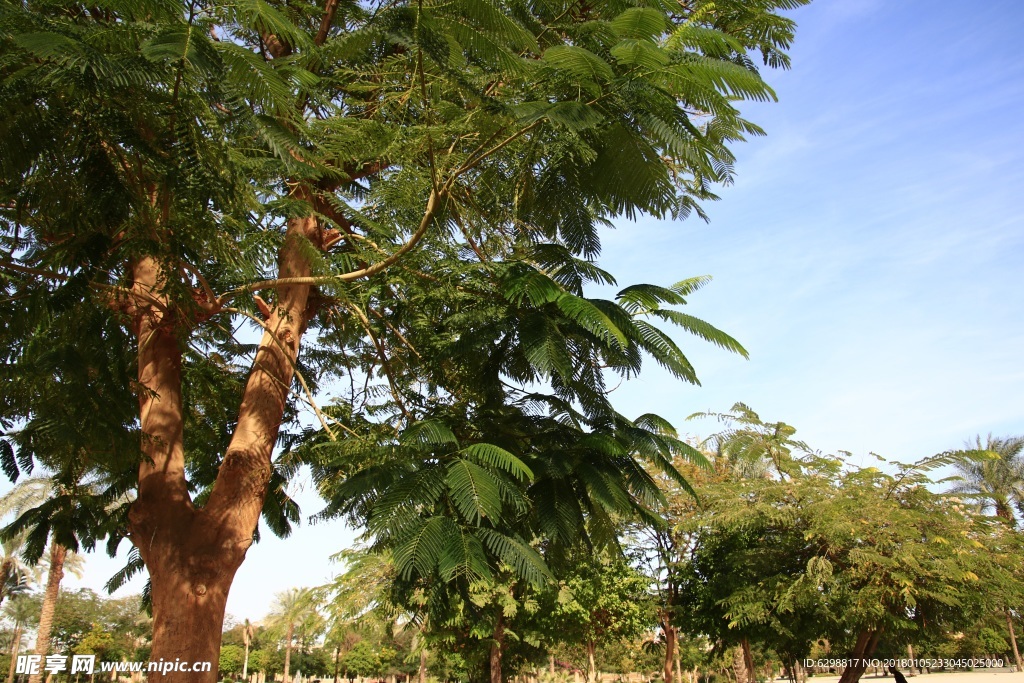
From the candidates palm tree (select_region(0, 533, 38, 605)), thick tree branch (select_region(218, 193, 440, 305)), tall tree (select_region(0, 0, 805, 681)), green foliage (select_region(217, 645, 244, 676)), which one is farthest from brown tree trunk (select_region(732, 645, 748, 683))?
Result: green foliage (select_region(217, 645, 244, 676))

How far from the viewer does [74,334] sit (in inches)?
184

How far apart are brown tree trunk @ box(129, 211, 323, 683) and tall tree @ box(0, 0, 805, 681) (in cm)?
2

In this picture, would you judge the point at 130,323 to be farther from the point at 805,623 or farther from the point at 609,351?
the point at 805,623

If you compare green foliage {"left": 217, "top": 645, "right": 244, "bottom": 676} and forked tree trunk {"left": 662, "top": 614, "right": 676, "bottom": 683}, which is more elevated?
forked tree trunk {"left": 662, "top": 614, "right": 676, "bottom": 683}

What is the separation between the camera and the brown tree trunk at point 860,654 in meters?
13.6

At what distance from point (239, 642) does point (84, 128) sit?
2536 inches

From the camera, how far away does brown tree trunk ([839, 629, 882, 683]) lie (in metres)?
13.6

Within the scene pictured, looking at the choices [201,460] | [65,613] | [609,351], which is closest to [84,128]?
[609,351]

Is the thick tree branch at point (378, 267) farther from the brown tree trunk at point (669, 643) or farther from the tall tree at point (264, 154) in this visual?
the brown tree trunk at point (669, 643)

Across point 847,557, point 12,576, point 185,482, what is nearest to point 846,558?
point 847,557

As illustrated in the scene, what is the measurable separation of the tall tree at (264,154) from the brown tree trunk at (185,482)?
0.02 m

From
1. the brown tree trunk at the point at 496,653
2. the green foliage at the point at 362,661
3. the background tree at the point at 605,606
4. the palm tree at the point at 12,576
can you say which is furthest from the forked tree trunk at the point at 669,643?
→ the green foliage at the point at 362,661

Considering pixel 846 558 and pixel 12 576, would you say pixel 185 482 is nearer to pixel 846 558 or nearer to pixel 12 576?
pixel 846 558

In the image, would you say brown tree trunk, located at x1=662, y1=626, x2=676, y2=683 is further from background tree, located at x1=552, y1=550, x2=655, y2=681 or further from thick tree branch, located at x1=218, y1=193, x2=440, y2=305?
thick tree branch, located at x1=218, y1=193, x2=440, y2=305
